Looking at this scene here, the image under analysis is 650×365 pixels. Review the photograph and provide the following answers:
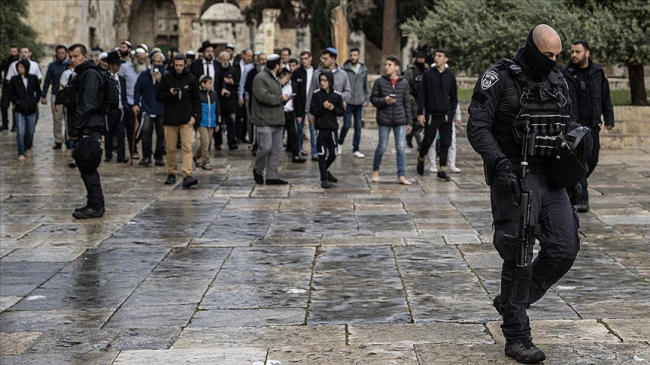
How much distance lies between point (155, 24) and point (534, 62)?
60.7 metres

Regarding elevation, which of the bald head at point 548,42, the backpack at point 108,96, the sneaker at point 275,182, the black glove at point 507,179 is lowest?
the sneaker at point 275,182

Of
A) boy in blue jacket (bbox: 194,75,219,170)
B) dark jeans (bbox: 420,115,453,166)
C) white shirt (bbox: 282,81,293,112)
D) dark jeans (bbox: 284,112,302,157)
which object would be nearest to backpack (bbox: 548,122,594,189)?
dark jeans (bbox: 420,115,453,166)

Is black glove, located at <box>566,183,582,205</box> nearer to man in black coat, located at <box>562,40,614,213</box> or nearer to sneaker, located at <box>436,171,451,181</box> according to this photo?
man in black coat, located at <box>562,40,614,213</box>

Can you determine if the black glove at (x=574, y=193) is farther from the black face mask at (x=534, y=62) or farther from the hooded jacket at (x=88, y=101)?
the hooded jacket at (x=88, y=101)

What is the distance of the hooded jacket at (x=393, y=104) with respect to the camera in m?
14.6

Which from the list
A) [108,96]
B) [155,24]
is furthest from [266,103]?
[155,24]

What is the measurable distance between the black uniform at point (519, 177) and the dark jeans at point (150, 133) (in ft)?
38.1

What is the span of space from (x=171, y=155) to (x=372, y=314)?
8.14 meters

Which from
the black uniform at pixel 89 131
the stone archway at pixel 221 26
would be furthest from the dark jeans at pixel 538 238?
the stone archway at pixel 221 26

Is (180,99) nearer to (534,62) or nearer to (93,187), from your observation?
(93,187)

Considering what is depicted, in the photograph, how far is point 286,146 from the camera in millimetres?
19953

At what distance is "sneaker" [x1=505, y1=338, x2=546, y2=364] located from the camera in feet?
18.9

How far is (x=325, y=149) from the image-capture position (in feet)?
47.8

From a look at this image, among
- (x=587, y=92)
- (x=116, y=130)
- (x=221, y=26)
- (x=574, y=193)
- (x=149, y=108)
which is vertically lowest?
(x=116, y=130)
